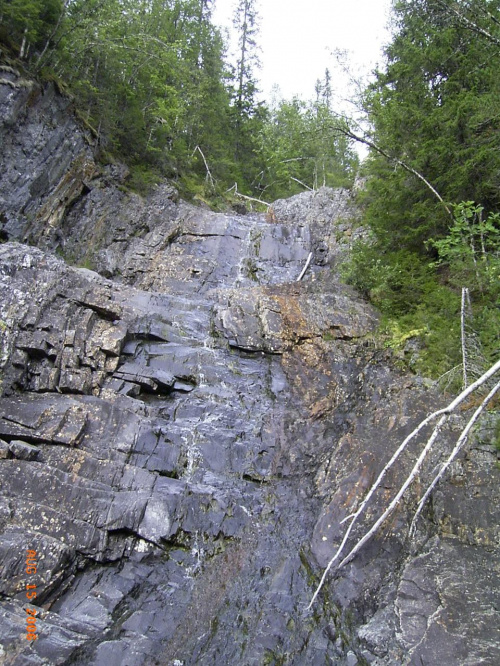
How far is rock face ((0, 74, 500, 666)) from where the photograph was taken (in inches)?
226

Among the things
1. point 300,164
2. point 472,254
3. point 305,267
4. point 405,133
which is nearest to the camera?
point 472,254

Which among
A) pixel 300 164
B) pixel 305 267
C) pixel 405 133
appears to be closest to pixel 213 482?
pixel 405 133

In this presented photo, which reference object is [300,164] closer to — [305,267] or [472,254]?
[305,267]

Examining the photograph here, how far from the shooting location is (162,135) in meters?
20.8

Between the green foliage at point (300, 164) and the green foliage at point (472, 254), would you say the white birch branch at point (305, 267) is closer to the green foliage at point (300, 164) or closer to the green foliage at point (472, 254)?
the green foliage at point (472, 254)

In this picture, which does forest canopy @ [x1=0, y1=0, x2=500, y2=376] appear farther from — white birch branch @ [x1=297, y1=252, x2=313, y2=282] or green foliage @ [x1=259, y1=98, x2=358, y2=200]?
green foliage @ [x1=259, y1=98, x2=358, y2=200]

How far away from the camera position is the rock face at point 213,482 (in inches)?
226

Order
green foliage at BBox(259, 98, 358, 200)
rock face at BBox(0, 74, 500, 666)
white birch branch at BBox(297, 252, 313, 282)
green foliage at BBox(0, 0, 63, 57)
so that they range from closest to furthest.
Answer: rock face at BBox(0, 74, 500, 666) → green foliage at BBox(0, 0, 63, 57) → white birch branch at BBox(297, 252, 313, 282) → green foliage at BBox(259, 98, 358, 200)

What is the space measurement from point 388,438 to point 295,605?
3.26 m

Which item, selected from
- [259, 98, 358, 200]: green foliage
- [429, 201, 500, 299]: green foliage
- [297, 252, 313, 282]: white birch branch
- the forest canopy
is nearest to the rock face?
the forest canopy

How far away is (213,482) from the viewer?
828 centimetres

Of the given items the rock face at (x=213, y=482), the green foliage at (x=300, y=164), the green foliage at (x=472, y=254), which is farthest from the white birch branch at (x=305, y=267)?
the green foliage at (x=300, y=164)

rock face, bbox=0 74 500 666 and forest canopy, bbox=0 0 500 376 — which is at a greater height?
forest canopy, bbox=0 0 500 376

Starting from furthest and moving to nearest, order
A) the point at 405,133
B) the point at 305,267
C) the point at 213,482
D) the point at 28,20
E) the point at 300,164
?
the point at 300,164 → the point at 305,267 → the point at 28,20 → the point at 405,133 → the point at 213,482
